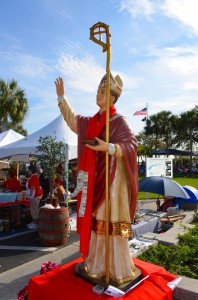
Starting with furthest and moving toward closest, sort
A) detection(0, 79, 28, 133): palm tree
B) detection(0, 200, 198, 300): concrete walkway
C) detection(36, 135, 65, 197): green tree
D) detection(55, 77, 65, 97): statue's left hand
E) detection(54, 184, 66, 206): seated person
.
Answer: detection(0, 79, 28, 133): palm tree, detection(54, 184, 66, 206): seated person, detection(36, 135, 65, 197): green tree, detection(55, 77, 65, 97): statue's left hand, detection(0, 200, 198, 300): concrete walkway

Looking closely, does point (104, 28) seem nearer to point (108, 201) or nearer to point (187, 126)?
point (108, 201)

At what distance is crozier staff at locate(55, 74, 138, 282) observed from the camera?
3248 millimetres

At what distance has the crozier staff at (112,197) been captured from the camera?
3248 mm

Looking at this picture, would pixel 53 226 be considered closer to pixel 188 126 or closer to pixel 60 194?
pixel 60 194

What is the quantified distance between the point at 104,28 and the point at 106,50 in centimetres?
25

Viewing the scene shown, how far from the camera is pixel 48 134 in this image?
404 inches

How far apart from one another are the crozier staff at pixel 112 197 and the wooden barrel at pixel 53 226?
2832 millimetres

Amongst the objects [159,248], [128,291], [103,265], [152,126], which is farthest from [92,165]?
[152,126]

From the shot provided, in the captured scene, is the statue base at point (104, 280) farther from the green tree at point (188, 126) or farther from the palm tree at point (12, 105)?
the green tree at point (188, 126)

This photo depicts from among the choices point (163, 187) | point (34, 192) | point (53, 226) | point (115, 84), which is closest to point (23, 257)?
point (53, 226)

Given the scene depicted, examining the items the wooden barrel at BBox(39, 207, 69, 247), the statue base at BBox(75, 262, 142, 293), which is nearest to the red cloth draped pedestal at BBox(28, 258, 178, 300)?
the statue base at BBox(75, 262, 142, 293)

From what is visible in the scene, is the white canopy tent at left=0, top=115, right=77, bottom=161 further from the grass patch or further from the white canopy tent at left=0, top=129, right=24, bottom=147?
the grass patch

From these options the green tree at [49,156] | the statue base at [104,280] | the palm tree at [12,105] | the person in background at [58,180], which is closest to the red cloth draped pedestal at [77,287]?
the statue base at [104,280]

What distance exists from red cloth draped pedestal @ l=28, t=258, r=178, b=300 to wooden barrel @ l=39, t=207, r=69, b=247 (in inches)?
100
